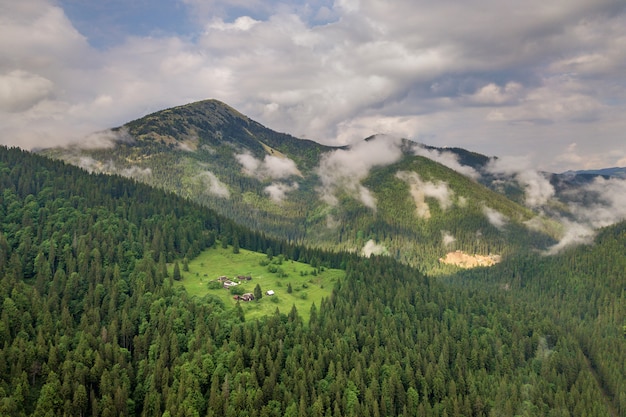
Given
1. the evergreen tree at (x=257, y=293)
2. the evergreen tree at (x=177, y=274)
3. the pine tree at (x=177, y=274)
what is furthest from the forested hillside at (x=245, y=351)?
the evergreen tree at (x=257, y=293)

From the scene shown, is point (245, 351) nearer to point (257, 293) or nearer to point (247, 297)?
point (247, 297)

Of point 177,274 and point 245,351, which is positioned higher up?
point 177,274

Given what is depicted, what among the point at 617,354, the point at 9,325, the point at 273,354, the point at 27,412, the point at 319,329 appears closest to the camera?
the point at 27,412

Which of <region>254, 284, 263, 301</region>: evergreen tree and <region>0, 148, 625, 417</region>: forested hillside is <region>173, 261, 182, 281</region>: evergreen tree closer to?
<region>0, 148, 625, 417</region>: forested hillside

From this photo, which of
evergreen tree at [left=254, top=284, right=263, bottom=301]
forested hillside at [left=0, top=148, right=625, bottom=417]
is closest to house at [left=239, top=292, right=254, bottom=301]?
evergreen tree at [left=254, top=284, right=263, bottom=301]

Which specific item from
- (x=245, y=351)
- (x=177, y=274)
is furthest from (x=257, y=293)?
(x=245, y=351)

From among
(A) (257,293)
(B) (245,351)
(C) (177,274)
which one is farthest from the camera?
(C) (177,274)

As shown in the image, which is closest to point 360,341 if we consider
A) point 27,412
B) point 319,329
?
point 319,329

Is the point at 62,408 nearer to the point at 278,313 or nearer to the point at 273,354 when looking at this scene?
the point at 273,354

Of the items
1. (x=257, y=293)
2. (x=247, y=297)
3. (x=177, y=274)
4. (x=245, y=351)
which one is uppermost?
(x=177, y=274)
